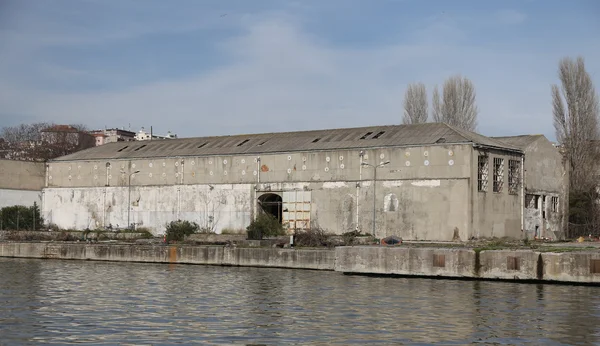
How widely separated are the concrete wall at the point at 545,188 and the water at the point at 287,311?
29483 millimetres

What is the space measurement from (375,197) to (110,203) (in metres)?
27.8

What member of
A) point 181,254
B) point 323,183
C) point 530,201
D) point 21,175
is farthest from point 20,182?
point 530,201

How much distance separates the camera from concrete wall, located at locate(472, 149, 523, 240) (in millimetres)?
56875

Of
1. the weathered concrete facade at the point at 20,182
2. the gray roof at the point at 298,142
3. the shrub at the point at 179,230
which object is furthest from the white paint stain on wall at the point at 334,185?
the weathered concrete facade at the point at 20,182

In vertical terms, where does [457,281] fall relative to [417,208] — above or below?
below

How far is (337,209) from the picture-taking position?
62.3 meters

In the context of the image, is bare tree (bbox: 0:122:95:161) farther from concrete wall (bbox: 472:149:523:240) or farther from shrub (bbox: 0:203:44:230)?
concrete wall (bbox: 472:149:523:240)

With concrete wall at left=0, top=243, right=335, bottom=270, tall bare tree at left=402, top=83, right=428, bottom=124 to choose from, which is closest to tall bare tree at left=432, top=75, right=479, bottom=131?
tall bare tree at left=402, top=83, right=428, bottom=124

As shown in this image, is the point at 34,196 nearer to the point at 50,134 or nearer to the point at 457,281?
the point at 50,134

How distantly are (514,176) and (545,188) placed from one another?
5660 mm

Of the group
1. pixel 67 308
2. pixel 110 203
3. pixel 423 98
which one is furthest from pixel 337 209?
pixel 67 308

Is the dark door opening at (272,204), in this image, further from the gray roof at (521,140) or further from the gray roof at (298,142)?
the gray roof at (521,140)

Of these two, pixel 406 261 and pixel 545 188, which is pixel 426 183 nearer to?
pixel 545 188

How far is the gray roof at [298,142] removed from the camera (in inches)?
2395
